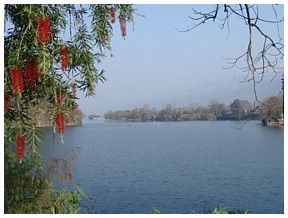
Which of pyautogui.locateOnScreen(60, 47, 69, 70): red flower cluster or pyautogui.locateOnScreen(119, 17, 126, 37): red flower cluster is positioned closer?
pyautogui.locateOnScreen(60, 47, 69, 70): red flower cluster

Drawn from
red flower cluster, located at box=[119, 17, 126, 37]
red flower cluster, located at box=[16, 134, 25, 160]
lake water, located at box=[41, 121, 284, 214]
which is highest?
red flower cluster, located at box=[119, 17, 126, 37]

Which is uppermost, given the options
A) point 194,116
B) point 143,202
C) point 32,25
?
point 32,25

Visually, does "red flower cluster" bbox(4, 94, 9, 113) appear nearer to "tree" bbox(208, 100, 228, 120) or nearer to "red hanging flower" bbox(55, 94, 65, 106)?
"red hanging flower" bbox(55, 94, 65, 106)

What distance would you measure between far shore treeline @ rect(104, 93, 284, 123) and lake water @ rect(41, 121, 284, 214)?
206 centimetres

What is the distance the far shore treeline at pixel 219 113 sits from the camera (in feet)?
9.17

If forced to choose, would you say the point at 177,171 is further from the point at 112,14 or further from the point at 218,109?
the point at 112,14

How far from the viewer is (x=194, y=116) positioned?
189 inches

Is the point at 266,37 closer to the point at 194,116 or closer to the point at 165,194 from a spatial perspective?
the point at 194,116

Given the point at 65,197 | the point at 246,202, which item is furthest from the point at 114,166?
the point at 65,197

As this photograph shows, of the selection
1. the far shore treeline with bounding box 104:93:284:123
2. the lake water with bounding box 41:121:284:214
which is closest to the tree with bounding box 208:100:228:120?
the far shore treeline with bounding box 104:93:284:123

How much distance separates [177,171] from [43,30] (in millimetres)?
7610

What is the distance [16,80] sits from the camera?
2.07 m

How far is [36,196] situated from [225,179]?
21.8ft

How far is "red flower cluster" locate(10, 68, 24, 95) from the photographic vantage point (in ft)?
6.76
